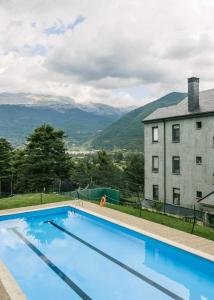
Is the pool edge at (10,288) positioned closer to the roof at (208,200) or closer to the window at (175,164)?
the roof at (208,200)

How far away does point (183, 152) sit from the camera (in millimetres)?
27469

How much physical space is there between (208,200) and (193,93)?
9.98m

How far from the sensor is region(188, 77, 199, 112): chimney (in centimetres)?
2703

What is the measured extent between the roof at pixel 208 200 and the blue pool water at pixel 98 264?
30.0 ft

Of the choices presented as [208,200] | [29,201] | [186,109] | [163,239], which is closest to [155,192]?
[208,200]

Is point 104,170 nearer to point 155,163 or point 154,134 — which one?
point 155,163

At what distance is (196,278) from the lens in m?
12.2

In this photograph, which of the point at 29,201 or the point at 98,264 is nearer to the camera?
the point at 98,264

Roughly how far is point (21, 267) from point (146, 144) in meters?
20.9

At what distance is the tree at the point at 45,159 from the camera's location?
42.9 m

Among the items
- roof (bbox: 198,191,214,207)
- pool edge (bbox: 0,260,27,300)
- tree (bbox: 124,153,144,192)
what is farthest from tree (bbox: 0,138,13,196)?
pool edge (bbox: 0,260,27,300)

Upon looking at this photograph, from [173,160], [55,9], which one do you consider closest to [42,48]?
[55,9]

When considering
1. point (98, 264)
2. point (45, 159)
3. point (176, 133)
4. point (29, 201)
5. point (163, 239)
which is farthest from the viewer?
point (45, 159)

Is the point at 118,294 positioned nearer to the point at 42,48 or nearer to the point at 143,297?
the point at 143,297
